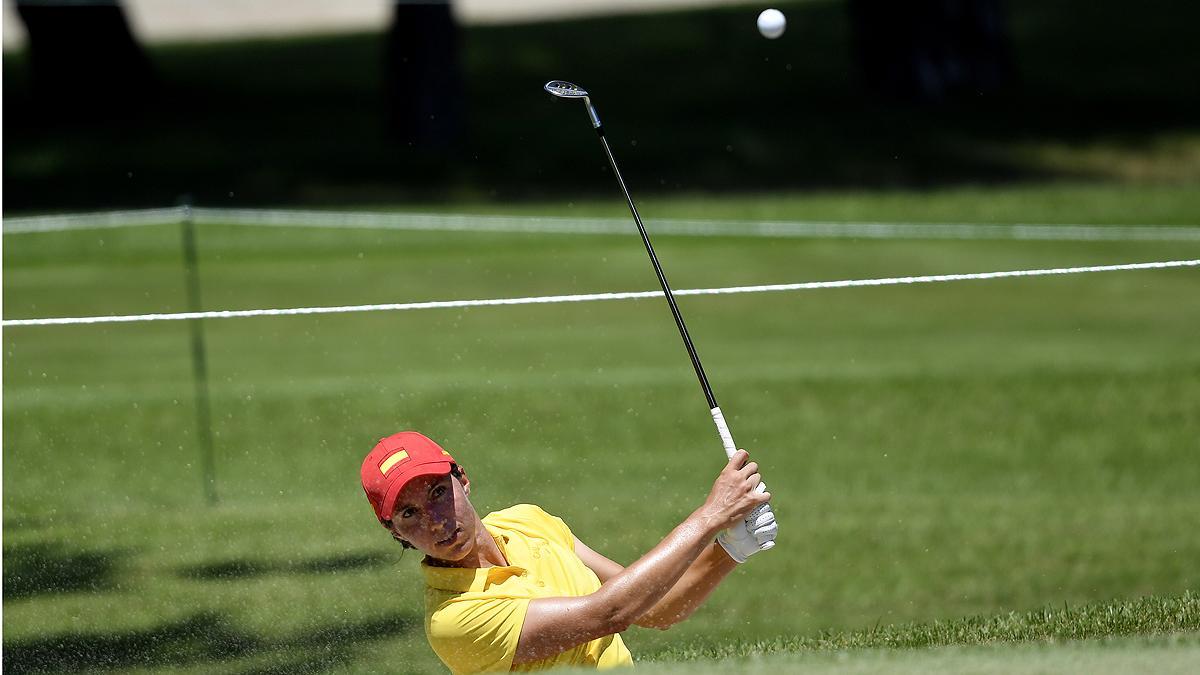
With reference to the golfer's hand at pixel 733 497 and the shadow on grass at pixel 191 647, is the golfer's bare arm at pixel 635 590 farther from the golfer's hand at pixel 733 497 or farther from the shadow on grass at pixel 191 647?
the shadow on grass at pixel 191 647

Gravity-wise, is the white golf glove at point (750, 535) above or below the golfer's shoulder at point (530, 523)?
above

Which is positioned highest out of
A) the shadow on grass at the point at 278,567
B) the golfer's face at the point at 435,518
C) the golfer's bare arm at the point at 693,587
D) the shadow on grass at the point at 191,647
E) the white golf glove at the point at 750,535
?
the golfer's face at the point at 435,518

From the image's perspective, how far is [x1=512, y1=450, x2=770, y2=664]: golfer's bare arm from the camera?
3994 mm

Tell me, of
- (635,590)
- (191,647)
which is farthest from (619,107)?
(635,590)

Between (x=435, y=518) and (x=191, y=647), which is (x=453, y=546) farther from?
(x=191, y=647)

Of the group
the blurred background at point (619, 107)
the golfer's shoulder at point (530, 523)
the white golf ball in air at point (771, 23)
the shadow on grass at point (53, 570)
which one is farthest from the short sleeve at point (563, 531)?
the blurred background at point (619, 107)

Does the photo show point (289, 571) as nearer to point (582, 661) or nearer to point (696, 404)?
point (582, 661)

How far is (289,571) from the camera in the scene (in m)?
7.22

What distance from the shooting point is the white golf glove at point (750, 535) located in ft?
13.7

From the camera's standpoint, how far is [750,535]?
423 cm

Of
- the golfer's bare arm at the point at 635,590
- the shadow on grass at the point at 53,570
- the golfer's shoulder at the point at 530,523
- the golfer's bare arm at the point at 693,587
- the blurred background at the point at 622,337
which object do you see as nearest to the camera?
the golfer's bare arm at the point at 635,590

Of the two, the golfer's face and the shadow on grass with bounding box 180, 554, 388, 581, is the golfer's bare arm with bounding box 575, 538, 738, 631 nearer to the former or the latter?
the golfer's face

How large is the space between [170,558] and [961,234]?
10.0m

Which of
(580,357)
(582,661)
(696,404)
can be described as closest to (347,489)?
(696,404)
